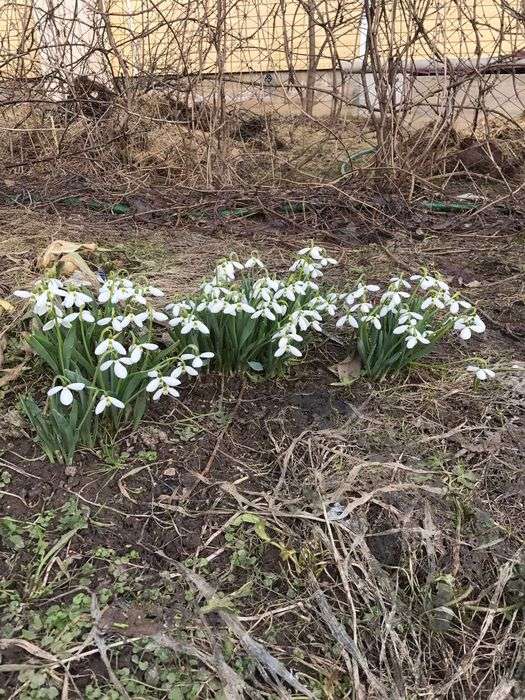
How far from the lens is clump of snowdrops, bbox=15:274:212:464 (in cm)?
181

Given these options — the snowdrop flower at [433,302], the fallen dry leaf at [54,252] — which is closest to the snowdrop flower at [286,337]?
the snowdrop flower at [433,302]

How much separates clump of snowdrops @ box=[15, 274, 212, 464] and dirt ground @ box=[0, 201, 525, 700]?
107 mm

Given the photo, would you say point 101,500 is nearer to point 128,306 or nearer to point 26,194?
point 128,306

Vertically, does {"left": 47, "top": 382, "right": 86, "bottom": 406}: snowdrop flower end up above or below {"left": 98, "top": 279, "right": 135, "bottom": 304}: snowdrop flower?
below

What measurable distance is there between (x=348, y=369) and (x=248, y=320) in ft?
1.59

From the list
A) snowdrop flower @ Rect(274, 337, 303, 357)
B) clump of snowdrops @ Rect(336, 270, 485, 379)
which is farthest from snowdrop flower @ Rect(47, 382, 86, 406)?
clump of snowdrops @ Rect(336, 270, 485, 379)

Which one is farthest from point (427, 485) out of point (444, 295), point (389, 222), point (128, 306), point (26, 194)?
point (26, 194)

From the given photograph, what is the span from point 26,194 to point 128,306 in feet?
9.76

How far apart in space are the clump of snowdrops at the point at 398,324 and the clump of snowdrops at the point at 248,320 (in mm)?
138

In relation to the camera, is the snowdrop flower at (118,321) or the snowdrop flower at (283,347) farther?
the snowdrop flower at (283,347)

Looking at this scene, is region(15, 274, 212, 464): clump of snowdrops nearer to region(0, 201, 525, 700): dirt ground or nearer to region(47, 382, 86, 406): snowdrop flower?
region(47, 382, 86, 406): snowdrop flower

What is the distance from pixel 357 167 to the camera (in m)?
4.62

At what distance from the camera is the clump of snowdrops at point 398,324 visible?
2.18m

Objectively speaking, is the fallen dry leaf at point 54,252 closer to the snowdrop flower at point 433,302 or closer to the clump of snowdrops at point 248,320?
the clump of snowdrops at point 248,320
